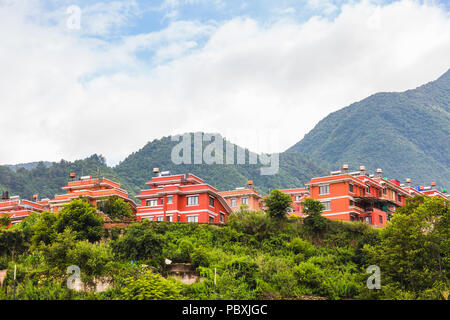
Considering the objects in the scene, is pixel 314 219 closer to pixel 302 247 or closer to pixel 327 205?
pixel 302 247

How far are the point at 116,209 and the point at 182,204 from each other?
6.91 m

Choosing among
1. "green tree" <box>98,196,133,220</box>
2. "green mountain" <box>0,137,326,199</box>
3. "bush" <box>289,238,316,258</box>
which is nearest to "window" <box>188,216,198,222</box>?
"green tree" <box>98,196,133,220</box>

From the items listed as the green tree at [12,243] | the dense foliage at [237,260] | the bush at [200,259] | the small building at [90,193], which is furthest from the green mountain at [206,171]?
the bush at [200,259]

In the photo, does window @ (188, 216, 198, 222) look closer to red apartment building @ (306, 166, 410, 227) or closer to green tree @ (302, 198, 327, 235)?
green tree @ (302, 198, 327, 235)

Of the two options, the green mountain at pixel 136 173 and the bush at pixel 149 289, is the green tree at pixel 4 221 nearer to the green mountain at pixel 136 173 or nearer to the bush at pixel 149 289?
the bush at pixel 149 289

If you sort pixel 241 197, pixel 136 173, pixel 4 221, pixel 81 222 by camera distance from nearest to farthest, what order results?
1. pixel 81 222
2. pixel 4 221
3. pixel 241 197
4. pixel 136 173

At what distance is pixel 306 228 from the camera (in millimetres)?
53312

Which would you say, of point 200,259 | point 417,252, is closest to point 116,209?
point 200,259

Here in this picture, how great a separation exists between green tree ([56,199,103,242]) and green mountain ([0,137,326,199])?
59836mm

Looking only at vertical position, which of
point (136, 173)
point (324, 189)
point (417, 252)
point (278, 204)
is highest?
point (136, 173)

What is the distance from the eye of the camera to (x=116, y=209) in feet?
197
